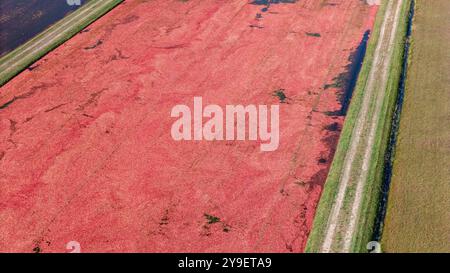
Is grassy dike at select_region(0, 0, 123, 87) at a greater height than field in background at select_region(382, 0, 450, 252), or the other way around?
grassy dike at select_region(0, 0, 123, 87)

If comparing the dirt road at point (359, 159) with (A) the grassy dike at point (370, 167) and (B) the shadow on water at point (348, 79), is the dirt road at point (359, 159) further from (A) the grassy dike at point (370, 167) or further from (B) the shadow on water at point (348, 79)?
(B) the shadow on water at point (348, 79)

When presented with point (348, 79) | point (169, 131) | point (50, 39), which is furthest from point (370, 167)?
point (50, 39)

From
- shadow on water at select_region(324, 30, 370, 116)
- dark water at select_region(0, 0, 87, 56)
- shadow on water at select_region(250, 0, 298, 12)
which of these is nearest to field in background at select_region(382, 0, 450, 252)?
shadow on water at select_region(324, 30, 370, 116)

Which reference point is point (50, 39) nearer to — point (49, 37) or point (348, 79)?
point (49, 37)

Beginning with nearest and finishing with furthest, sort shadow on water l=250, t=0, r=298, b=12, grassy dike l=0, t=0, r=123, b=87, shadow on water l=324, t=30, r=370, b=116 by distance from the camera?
shadow on water l=324, t=30, r=370, b=116 → grassy dike l=0, t=0, r=123, b=87 → shadow on water l=250, t=0, r=298, b=12

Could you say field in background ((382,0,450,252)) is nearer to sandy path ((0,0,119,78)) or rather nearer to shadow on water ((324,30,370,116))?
shadow on water ((324,30,370,116))

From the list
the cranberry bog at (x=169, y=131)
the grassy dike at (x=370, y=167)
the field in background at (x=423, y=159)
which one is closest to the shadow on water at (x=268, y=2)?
the cranberry bog at (x=169, y=131)
